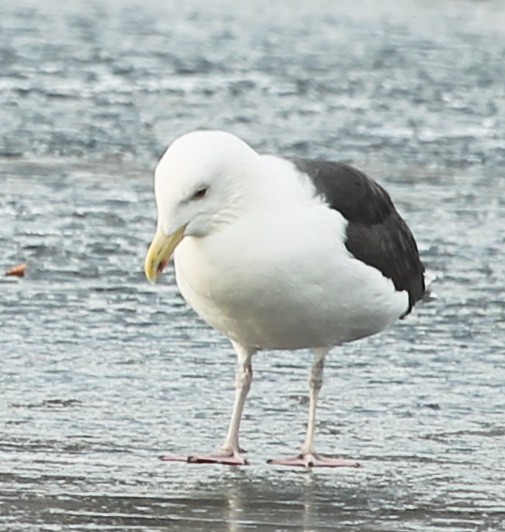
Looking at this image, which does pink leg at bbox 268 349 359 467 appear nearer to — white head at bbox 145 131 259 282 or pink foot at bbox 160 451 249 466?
pink foot at bbox 160 451 249 466

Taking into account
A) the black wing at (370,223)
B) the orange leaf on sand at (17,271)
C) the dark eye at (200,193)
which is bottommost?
the orange leaf on sand at (17,271)

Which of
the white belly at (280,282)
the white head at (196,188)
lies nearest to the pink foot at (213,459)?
the white belly at (280,282)

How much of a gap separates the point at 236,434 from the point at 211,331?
198 centimetres

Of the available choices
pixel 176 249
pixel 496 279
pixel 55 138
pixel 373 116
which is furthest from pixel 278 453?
pixel 373 116

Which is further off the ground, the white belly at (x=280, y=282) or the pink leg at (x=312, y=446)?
the white belly at (x=280, y=282)

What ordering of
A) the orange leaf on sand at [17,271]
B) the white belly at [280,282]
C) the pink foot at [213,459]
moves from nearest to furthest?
the white belly at [280,282] → the pink foot at [213,459] → the orange leaf on sand at [17,271]

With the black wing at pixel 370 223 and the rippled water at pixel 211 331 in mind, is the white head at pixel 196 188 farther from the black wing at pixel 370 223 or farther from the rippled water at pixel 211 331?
the rippled water at pixel 211 331

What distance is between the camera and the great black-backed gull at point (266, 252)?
20.1 feet

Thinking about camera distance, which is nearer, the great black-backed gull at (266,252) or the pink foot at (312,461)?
the great black-backed gull at (266,252)

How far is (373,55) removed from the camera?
1970cm

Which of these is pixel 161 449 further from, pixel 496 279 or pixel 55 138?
pixel 55 138

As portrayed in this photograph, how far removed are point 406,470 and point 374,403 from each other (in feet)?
3.19

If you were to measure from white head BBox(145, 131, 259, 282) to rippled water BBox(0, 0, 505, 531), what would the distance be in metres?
0.82

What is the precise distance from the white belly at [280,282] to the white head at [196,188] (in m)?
0.09
